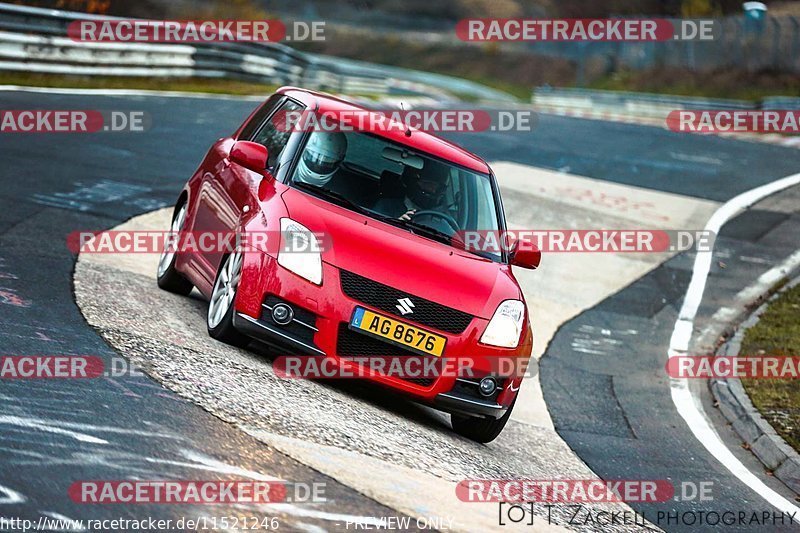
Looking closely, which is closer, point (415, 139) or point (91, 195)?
point (415, 139)

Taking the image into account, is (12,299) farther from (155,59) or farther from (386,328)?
(155,59)

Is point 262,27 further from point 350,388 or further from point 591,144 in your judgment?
point 350,388

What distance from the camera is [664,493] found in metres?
7.55

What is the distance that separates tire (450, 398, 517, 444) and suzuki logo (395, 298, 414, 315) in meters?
1.04

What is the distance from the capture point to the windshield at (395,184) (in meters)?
7.83

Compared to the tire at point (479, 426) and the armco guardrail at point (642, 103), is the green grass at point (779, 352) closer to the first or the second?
the tire at point (479, 426)

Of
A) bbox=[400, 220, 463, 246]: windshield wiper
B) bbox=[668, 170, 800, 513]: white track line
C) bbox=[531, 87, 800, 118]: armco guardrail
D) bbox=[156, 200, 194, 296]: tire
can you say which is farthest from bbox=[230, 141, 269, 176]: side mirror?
bbox=[531, 87, 800, 118]: armco guardrail

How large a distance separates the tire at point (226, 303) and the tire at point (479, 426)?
1.49 m

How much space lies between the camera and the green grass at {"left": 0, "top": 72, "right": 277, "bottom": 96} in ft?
69.1

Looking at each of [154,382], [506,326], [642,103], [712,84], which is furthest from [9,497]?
[712,84]

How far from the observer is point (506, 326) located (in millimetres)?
7359

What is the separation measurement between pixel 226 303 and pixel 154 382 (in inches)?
43.8

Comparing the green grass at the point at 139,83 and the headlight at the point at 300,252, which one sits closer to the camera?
the headlight at the point at 300,252

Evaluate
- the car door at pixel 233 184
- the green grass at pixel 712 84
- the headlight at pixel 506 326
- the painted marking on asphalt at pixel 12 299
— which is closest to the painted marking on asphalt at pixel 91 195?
the car door at pixel 233 184
